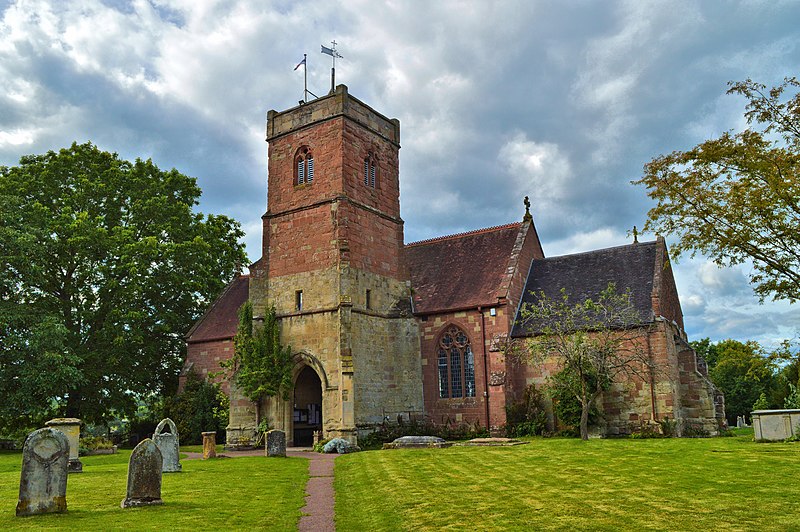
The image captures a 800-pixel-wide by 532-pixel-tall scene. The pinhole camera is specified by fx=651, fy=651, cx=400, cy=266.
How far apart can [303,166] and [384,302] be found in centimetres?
784

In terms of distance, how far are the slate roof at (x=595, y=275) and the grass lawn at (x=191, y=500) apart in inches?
632

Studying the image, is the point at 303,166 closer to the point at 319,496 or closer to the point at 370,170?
the point at 370,170

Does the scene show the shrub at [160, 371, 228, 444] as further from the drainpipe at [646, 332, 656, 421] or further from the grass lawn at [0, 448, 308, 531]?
the drainpipe at [646, 332, 656, 421]

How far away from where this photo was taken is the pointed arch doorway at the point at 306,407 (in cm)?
3188

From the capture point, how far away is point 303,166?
32250 millimetres

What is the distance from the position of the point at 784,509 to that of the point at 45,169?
35534 mm

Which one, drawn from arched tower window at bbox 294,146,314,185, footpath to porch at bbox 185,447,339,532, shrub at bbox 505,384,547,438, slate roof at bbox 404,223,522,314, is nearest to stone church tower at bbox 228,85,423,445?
arched tower window at bbox 294,146,314,185

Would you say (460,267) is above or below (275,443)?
above

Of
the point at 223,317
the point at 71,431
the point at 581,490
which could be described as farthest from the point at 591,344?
the point at 223,317

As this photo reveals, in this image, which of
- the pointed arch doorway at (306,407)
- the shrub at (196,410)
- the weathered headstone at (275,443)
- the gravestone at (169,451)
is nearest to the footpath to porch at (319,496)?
the weathered headstone at (275,443)

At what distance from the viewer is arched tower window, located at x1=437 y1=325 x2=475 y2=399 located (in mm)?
30859

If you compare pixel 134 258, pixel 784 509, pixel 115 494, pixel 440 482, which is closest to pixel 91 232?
pixel 134 258

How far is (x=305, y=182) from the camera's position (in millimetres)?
32000

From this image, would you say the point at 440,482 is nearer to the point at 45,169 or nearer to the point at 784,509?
the point at 784,509
